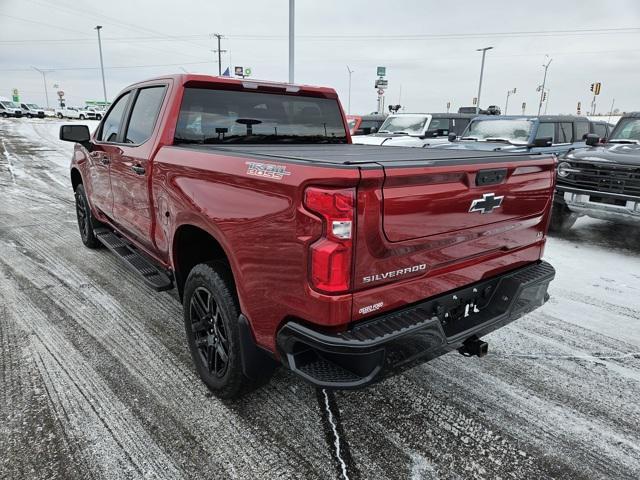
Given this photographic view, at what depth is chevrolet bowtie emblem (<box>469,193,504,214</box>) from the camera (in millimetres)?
2326

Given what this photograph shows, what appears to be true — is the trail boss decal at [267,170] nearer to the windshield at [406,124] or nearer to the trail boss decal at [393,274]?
the trail boss decal at [393,274]

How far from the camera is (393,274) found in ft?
6.72

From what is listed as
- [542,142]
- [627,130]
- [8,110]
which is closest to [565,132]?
[542,142]

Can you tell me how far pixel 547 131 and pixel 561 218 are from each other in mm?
3303

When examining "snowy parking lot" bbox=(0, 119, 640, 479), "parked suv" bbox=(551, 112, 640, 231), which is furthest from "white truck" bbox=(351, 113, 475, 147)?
"snowy parking lot" bbox=(0, 119, 640, 479)

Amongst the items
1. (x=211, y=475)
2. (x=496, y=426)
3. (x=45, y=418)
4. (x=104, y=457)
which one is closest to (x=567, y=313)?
(x=496, y=426)

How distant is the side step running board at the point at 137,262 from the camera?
3440 millimetres

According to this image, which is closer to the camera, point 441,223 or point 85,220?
point 441,223

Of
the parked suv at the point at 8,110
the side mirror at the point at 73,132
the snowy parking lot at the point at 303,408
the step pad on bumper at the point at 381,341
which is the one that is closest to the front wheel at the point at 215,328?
the snowy parking lot at the point at 303,408

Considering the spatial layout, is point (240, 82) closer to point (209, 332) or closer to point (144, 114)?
point (144, 114)

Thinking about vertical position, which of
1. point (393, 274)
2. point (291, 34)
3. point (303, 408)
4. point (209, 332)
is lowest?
point (303, 408)

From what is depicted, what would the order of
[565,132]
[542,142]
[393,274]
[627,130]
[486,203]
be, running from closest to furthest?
[393,274], [486,203], [627,130], [542,142], [565,132]

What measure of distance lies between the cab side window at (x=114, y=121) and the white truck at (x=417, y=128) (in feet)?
28.7

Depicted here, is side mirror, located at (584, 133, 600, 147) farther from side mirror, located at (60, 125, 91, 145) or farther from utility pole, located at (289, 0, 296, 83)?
utility pole, located at (289, 0, 296, 83)
